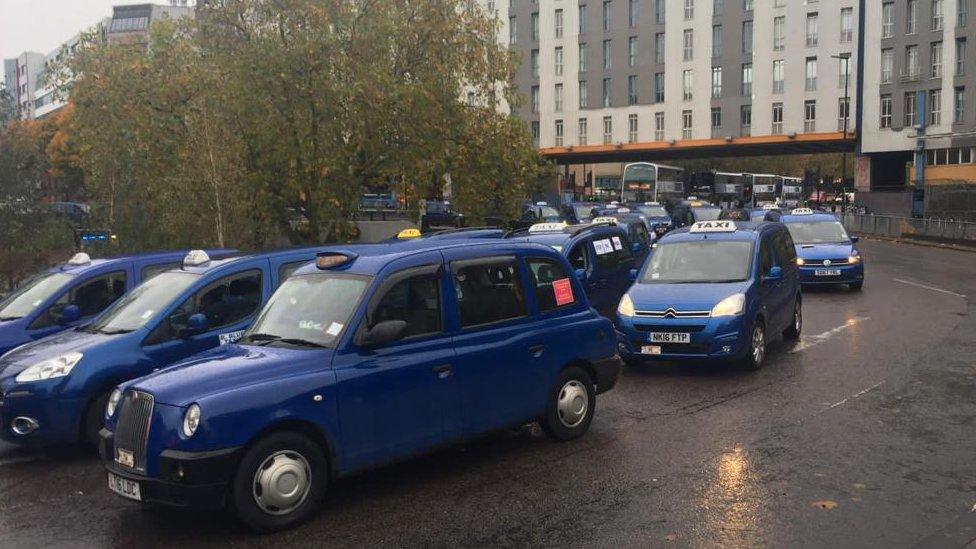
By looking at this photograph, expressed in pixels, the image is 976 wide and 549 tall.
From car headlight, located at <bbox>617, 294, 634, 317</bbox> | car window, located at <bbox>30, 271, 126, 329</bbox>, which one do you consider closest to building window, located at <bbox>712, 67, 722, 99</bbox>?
car headlight, located at <bbox>617, 294, 634, 317</bbox>

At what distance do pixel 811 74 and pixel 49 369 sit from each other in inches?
2376

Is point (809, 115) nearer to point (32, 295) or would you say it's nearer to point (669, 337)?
point (669, 337)

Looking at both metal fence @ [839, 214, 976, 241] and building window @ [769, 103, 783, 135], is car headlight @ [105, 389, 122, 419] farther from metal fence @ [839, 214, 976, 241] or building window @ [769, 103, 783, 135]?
building window @ [769, 103, 783, 135]

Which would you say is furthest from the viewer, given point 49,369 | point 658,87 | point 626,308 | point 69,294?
point 658,87

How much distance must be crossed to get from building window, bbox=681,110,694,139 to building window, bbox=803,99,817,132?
811cm

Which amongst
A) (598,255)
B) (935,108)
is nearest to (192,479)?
(598,255)

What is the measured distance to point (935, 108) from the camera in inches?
2221

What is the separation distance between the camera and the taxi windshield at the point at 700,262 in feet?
37.8

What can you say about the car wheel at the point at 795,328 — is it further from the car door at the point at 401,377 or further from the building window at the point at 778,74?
the building window at the point at 778,74

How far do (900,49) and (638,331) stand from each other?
5486 cm

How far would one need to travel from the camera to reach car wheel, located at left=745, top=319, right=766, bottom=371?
424 inches

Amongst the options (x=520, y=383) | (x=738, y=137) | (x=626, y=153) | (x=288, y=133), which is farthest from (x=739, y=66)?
(x=520, y=383)

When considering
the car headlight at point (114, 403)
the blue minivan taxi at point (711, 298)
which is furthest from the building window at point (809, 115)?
the car headlight at point (114, 403)

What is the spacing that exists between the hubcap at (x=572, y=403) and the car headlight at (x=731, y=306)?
10.7ft
